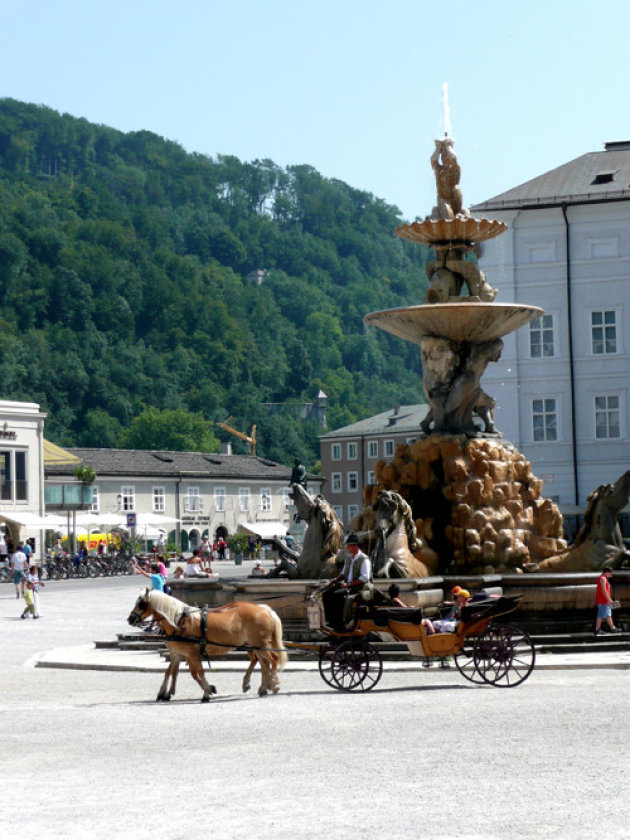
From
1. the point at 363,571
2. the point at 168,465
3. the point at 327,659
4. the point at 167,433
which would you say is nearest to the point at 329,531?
the point at 363,571

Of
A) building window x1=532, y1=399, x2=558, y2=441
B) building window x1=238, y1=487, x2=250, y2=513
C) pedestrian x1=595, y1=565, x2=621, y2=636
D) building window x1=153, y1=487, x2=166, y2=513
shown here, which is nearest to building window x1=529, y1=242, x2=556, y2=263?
building window x1=532, y1=399, x2=558, y2=441

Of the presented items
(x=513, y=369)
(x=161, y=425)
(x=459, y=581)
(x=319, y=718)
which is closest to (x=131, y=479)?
(x=513, y=369)

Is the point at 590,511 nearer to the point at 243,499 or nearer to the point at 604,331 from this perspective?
the point at 604,331

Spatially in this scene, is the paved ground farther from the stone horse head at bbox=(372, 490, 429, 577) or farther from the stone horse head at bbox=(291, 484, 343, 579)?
the stone horse head at bbox=(291, 484, 343, 579)

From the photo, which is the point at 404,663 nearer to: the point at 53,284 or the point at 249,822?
the point at 249,822

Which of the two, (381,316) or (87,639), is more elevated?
(381,316)

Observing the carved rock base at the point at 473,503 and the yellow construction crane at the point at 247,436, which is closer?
the carved rock base at the point at 473,503

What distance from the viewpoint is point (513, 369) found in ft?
181

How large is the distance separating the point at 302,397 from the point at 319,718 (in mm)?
166793

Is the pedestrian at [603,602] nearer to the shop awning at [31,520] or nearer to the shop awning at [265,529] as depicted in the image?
the shop awning at [31,520]

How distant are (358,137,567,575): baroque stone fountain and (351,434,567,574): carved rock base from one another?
0.05 feet

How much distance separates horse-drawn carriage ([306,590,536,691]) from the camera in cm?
1625

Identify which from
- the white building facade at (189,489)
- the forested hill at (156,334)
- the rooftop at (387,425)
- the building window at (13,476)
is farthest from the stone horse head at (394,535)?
the forested hill at (156,334)

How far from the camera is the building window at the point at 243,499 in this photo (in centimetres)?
10250
